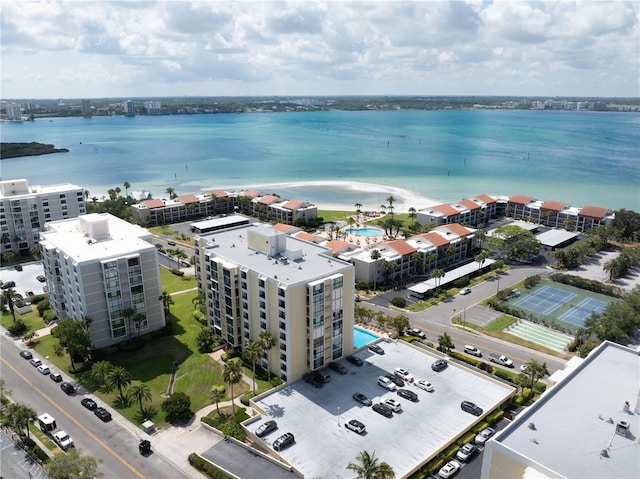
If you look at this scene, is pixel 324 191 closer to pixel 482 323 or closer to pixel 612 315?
pixel 482 323

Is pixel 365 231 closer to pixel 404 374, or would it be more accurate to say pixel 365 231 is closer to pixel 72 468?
pixel 404 374

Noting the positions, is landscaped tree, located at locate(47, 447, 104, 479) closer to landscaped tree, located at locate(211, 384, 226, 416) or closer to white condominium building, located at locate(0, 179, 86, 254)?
landscaped tree, located at locate(211, 384, 226, 416)

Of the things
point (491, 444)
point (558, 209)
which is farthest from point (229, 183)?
point (491, 444)

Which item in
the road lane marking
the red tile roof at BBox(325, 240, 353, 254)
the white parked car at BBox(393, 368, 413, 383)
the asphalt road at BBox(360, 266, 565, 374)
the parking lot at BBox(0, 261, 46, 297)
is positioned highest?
the red tile roof at BBox(325, 240, 353, 254)

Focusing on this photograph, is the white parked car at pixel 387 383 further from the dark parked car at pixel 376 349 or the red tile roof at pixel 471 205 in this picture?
the red tile roof at pixel 471 205

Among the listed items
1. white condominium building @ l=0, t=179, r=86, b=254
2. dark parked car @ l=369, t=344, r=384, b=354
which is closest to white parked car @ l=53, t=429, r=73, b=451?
dark parked car @ l=369, t=344, r=384, b=354

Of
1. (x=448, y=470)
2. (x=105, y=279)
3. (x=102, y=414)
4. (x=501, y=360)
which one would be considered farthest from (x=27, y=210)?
(x=448, y=470)
